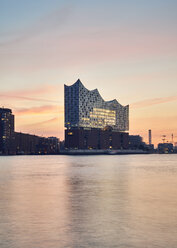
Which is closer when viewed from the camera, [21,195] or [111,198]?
[111,198]

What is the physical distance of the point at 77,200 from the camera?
20.6 metres

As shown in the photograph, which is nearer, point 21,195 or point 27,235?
point 27,235

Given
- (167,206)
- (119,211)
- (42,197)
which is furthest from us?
(42,197)

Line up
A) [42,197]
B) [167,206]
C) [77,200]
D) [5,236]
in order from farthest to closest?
[42,197]
[77,200]
[167,206]
[5,236]

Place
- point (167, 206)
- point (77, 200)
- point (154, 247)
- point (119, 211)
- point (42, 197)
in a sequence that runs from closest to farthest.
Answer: point (154, 247) < point (119, 211) < point (167, 206) < point (77, 200) < point (42, 197)

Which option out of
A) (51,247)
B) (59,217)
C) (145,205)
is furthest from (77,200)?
(51,247)

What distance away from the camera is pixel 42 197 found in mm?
22062

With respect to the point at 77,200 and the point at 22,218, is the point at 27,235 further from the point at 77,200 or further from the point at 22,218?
the point at 77,200

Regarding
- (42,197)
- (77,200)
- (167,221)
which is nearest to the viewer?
(167,221)

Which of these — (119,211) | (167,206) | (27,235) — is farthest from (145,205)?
(27,235)

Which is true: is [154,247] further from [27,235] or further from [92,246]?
[27,235]

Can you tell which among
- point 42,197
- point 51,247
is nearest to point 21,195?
point 42,197

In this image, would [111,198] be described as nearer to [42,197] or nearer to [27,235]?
[42,197]

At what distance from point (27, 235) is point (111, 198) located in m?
10.1
